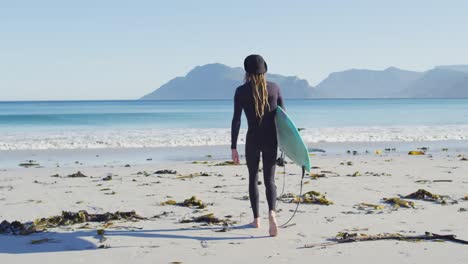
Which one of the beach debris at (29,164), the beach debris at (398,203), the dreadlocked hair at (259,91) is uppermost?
the dreadlocked hair at (259,91)

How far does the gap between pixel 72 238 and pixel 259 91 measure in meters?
2.30

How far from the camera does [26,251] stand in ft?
16.1

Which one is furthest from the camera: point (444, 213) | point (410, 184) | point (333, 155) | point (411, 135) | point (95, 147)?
point (411, 135)

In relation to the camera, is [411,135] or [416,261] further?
[411,135]

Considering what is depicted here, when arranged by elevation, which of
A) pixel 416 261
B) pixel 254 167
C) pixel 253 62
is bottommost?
pixel 416 261

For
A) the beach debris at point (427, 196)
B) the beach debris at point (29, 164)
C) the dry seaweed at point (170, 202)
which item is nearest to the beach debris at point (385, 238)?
the beach debris at point (427, 196)

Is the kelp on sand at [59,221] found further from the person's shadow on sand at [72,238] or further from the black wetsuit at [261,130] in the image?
the black wetsuit at [261,130]

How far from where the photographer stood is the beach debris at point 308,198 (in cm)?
714

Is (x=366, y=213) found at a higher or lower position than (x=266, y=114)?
lower

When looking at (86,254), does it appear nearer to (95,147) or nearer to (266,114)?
(266,114)

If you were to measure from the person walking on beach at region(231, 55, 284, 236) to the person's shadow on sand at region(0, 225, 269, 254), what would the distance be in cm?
61

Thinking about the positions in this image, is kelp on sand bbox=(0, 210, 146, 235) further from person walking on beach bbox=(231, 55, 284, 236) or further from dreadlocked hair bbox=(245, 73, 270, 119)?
dreadlocked hair bbox=(245, 73, 270, 119)

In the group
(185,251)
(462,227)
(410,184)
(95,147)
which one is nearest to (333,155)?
(410,184)

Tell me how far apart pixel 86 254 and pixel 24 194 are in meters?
3.77
